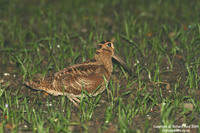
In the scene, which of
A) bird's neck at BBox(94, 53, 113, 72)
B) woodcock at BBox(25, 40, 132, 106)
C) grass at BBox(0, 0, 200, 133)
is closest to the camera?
grass at BBox(0, 0, 200, 133)

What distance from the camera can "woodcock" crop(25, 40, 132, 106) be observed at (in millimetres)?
5016

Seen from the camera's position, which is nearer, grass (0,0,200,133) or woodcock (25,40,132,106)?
grass (0,0,200,133)

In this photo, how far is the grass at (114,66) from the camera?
481 centimetres

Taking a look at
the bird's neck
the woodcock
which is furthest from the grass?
the bird's neck

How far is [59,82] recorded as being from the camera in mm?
4996

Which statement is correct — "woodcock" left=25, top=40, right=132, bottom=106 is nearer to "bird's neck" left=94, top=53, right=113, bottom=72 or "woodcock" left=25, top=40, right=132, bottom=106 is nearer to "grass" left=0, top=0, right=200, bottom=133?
"bird's neck" left=94, top=53, right=113, bottom=72

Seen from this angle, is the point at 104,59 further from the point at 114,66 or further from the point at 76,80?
the point at 114,66

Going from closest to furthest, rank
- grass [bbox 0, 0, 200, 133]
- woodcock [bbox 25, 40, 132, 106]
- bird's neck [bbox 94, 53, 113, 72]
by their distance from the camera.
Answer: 1. grass [bbox 0, 0, 200, 133]
2. woodcock [bbox 25, 40, 132, 106]
3. bird's neck [bbox 94, 53, 113, 72]

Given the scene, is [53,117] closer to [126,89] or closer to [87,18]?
[126,89]

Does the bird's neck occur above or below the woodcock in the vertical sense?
above

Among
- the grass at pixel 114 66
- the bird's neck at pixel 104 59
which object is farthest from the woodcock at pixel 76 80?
the grass at pixel 114 66

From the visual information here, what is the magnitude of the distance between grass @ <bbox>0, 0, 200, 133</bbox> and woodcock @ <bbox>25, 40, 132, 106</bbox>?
0.18 meters

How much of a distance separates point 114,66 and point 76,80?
142 cm

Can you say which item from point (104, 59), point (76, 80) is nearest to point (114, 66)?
point (104, 59)
